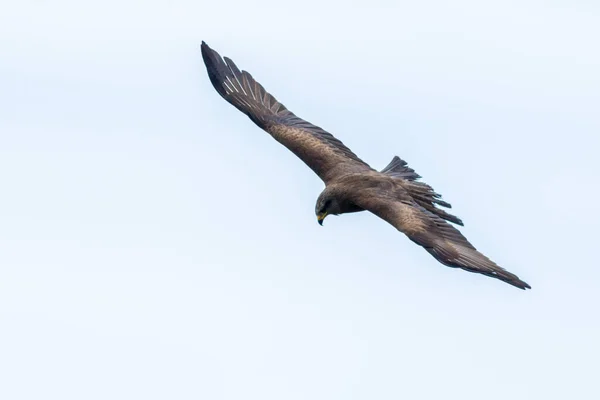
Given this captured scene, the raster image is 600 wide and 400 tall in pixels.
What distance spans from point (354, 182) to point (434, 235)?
2.74 meters

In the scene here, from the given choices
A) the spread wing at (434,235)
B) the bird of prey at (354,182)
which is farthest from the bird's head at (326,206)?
the spread wing at (434,235)

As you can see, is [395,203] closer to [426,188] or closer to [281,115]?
[426,188]

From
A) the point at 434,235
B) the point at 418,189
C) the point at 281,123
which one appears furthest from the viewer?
the point at 281,123

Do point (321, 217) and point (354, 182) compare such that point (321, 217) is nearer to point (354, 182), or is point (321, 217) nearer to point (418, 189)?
point (354, 182)

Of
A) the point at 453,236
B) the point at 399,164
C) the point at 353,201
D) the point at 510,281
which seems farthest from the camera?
the point at 399,164

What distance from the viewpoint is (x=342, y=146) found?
2772 cm

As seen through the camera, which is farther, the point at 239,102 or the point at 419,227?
the point at 239,102

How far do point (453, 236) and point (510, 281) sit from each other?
2.03 metres

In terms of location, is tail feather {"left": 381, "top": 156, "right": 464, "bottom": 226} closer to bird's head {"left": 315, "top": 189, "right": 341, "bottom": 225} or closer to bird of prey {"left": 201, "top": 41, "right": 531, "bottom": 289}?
bird of prey {"left": 201, "top": 41, "right": 531, "bottom": 289}

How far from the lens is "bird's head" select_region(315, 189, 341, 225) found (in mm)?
25641

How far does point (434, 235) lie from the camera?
76.4ft

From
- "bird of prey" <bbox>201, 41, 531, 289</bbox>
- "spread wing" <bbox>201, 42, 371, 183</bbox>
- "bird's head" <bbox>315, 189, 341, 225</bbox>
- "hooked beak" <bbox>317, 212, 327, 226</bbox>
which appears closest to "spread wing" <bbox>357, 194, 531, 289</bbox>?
"bird of prey" <bbox>201, 41, 531, 289</bbox>

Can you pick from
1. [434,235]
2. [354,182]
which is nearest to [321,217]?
[354,182]

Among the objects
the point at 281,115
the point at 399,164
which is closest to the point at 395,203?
the point at 399,164
